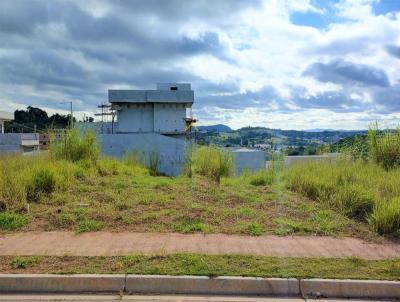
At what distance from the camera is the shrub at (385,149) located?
13547mm

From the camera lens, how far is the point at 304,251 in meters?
6.30

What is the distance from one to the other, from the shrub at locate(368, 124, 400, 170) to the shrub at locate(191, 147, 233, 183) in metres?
4.87

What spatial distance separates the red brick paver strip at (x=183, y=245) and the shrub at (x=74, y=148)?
5.95 metres

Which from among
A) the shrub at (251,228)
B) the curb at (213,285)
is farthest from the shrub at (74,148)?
the curb at (213,285)

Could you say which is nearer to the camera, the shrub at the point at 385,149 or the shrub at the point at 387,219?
the shrub at the point at 387,219

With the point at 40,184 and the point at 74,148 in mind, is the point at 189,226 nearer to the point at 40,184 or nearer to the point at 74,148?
the point at 40,184

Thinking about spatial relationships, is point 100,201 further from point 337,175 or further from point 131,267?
point 337,175

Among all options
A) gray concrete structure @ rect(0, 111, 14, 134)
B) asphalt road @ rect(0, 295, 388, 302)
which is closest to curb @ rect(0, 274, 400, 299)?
asphalt road @ rect(0, 295, 388, 302)

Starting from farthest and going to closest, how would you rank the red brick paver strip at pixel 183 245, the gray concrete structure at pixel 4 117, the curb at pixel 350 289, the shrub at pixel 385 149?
the gray concrete structure at pixel 4 117
the shrub at pixel 385 149
the red brick paver strip at pixel 183 245
the curb at pixel 350 289

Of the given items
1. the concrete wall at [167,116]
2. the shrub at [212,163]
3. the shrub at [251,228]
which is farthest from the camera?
the concrete wall at [167,116]

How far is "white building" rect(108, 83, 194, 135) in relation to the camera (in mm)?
39125

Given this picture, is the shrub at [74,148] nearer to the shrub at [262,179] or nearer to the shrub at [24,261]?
the shrub at [262,179]

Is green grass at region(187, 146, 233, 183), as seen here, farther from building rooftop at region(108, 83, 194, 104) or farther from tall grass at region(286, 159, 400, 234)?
building rooftop at region(108, 83, 194, 104)

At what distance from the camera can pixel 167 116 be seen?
4038 cm
